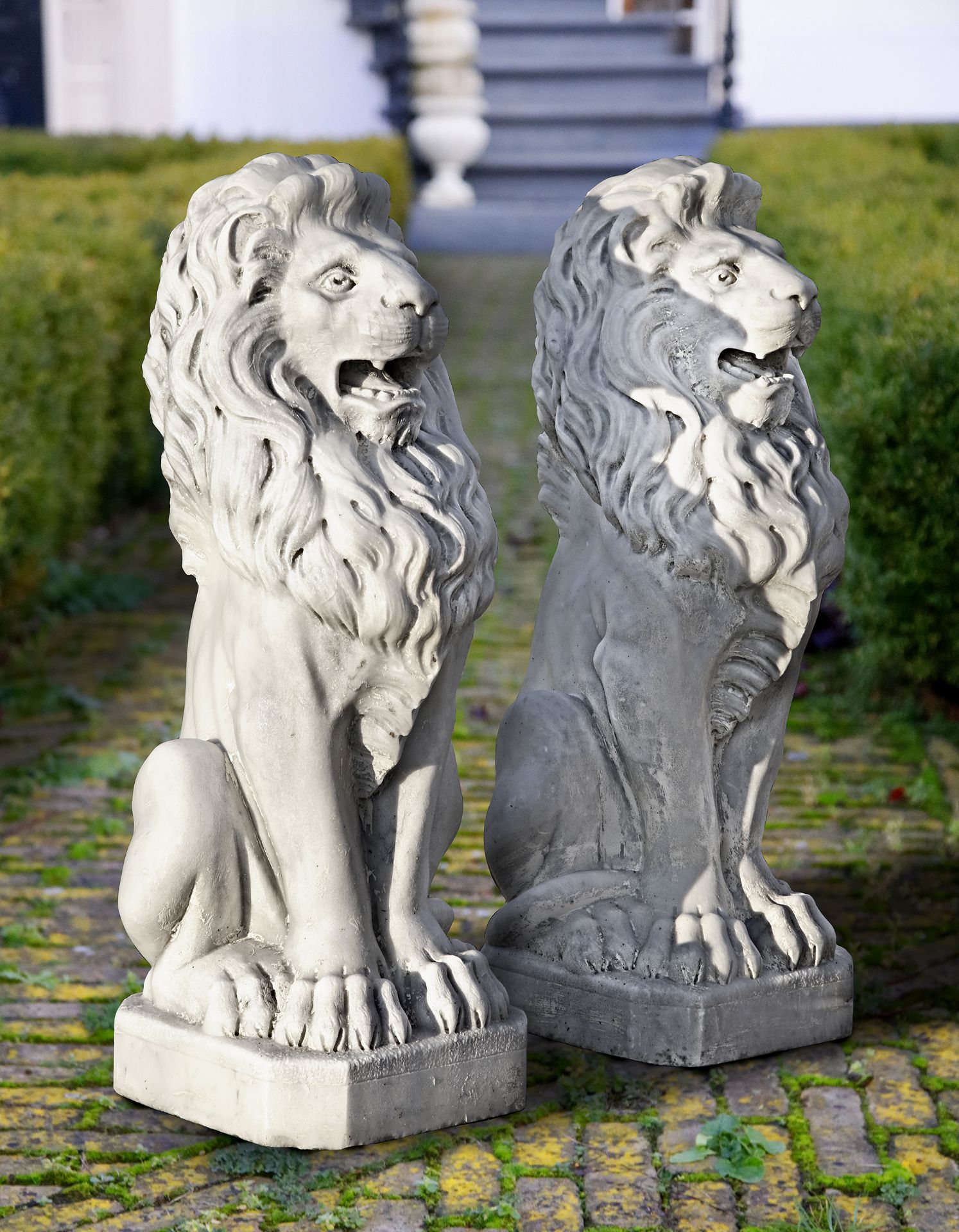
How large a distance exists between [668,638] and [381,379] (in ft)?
2.79

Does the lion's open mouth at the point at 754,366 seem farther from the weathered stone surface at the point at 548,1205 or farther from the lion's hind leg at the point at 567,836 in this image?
the weathered stone surface at the point at 548,1205

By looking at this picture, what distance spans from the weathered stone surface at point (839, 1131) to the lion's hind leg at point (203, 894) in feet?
3.68

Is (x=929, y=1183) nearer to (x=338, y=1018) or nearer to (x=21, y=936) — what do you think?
(x=338, y=1018)

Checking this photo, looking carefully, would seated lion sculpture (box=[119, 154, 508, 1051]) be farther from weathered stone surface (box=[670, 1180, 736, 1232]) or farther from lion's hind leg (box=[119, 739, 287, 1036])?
weathered stone surface (box=[670, 1180, 736, 1232])

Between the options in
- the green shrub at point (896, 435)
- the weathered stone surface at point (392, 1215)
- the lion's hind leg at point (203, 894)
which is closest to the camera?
the weathered stone surface at point (392, 1215)

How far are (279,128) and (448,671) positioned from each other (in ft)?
55.5

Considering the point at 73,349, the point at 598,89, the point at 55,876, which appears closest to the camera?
the point at 55,876

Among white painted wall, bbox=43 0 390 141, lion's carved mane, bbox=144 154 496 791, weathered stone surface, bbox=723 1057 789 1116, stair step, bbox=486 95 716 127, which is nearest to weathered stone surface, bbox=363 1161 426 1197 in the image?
weathered stone surface, bbox=723 1057 789 1116

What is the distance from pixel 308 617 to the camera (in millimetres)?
3242

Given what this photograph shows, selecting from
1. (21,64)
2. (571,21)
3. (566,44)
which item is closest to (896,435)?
(571,21)

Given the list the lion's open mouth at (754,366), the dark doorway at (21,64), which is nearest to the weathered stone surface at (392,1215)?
the lion's open mouth at (754,366)

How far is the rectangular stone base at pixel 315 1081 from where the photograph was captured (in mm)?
3279

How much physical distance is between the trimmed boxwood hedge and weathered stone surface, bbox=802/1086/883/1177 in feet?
13.1

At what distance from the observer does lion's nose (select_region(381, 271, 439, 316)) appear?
3.20m
